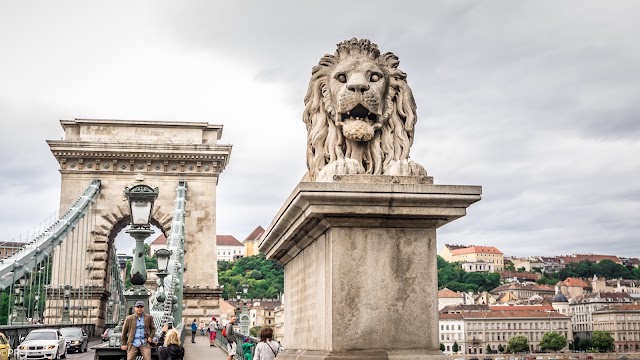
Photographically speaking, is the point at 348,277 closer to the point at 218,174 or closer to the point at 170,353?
the point at 170,353

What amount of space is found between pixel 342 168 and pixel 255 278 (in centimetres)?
15843

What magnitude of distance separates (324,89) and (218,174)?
129 ft

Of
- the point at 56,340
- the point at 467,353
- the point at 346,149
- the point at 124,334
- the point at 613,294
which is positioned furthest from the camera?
the point at 613,294

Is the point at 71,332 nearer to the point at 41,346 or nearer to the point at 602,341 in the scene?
the point at 41,346

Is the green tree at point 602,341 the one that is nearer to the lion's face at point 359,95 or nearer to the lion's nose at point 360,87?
the lion's face at point 359,95

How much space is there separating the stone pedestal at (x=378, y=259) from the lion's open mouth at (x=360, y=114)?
618 millimetres

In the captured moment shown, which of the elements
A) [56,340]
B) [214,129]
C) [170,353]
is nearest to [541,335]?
[214,129]

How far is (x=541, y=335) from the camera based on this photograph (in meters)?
161

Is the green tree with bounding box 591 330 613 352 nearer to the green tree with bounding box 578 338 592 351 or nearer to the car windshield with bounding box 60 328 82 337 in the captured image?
the green tree with bounding box 578 338 592 351

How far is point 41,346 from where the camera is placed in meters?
23.6

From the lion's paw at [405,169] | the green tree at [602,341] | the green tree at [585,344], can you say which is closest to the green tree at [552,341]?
the green tree at [602,341]

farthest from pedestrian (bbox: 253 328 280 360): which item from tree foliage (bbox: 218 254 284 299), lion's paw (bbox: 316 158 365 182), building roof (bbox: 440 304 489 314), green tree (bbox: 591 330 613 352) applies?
green tree (bbox: 591 330 613 352)

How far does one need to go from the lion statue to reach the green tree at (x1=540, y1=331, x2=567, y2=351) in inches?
6127

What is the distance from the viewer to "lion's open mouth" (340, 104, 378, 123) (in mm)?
5684
